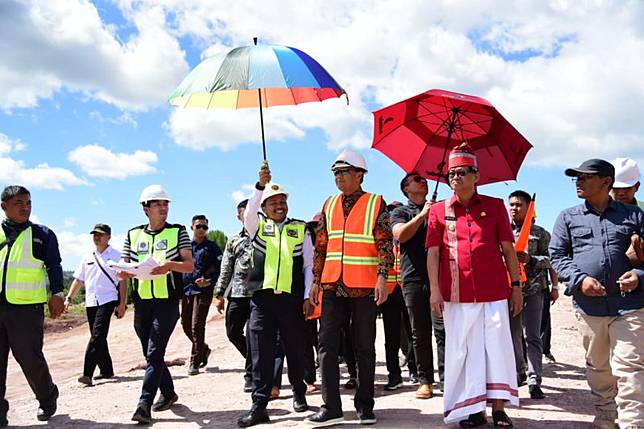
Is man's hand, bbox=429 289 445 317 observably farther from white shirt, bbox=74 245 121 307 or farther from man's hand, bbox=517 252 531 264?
white shirt, bbox=74 245 121 307

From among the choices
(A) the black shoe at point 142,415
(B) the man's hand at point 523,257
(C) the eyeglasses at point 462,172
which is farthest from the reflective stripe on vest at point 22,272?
(B) the man's hand at point 523,257

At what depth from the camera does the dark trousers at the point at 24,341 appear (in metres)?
6.55

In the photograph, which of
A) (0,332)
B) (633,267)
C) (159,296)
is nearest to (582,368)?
(633,267)

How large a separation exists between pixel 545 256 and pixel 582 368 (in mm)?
2635

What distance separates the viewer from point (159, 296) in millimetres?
6559

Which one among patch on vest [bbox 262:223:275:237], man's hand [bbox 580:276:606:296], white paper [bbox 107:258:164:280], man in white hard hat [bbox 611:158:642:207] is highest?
man in white hard hat [bbox 611:158:642:207]

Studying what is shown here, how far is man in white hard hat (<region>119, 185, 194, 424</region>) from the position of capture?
21.2 ft

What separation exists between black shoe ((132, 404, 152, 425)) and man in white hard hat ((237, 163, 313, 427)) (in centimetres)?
98

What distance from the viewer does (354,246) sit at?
231 inches

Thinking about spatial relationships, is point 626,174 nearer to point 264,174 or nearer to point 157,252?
point 264,174

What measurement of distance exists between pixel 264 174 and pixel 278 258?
0.83m

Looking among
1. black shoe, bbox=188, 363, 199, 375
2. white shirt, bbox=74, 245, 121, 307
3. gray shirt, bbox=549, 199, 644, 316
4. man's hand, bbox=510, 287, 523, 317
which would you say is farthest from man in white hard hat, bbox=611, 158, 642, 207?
white shirt, bbox=74, 245, 121, 307

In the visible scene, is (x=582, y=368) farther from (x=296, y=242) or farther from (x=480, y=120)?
(x=296, y=242)

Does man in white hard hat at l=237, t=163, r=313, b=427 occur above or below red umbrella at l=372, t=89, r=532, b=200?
below
